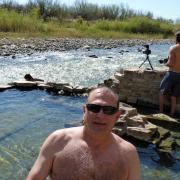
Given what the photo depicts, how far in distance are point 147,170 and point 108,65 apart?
1309cm

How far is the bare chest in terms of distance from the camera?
11.5 feet

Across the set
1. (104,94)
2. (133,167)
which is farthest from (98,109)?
(133,167)

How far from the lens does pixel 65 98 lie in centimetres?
1165

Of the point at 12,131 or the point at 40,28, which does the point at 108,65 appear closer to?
the point at 12,131

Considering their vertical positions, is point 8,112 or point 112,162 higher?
point 112,162

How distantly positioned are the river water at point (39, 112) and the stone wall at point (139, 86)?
3.86 ft

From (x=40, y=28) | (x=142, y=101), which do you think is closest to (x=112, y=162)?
(x=142, y=101)

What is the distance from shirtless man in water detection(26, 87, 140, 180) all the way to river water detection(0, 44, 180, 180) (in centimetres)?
Result: 277

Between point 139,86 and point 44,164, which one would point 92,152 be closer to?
point 44,164

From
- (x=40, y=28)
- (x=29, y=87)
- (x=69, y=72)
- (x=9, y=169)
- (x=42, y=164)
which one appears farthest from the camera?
(x=40, y=28)

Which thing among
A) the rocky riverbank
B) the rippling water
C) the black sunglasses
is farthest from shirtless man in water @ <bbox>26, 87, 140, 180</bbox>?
the rocky riverbank

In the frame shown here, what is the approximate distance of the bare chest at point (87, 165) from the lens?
139 inches

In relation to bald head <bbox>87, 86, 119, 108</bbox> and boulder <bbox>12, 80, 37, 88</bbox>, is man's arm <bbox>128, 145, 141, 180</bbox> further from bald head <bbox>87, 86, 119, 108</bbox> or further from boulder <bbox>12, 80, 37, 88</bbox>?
boulder <bbox>12, 80, 37, 88</bbox>

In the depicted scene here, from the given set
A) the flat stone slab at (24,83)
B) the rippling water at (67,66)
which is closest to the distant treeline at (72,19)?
Answer: the rippling water at (67,66)
